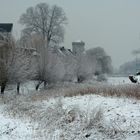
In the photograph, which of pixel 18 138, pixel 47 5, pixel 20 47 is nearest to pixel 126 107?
pixel 18 138

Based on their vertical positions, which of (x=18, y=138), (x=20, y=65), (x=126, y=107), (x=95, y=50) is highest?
(x=95, y=50)

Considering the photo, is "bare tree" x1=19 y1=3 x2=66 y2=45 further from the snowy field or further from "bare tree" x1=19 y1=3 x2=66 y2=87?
the snowy field

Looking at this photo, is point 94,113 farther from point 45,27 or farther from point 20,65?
point 45,27

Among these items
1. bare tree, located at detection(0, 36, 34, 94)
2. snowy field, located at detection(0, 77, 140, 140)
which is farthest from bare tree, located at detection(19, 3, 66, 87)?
snowy field, located at detection(0, 77, 140, 140)

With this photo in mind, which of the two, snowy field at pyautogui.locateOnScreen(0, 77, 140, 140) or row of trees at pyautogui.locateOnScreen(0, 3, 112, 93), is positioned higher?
row of trees at pyautogui.locateOnScreen(0, 3, 112, 93)

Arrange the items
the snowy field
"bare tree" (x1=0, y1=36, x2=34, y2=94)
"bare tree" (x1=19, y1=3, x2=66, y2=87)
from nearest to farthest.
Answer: the snowy field → "bare tree" (x1=0, y1=36, x2=34, y2=94) → "bare tree" (x1=19, y1=3, x2=66, y2=87)

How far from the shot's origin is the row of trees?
120 feet

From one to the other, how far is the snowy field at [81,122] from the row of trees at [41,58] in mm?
20166

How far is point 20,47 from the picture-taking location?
129ft

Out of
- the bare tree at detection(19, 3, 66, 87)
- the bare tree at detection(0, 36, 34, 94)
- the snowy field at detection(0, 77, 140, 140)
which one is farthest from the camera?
the bare tree at detection(19, 3, 66, 87)

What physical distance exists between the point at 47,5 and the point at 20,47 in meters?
36.2

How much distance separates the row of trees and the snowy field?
2017cm

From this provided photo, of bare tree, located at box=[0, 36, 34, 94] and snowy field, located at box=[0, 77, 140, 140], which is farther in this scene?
bare tree, located at box=[0, 36, 34, 94]

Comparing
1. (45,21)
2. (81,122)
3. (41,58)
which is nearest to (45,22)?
(45,21)
